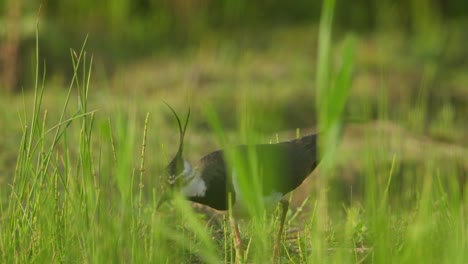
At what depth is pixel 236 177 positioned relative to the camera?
8.80 ft

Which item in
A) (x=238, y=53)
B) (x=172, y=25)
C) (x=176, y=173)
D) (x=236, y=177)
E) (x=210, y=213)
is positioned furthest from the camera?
(x=172, y=25)

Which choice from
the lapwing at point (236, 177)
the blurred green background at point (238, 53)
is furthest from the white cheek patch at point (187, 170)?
the blurred green background at point (238, 53)

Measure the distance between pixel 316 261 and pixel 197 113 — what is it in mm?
3606

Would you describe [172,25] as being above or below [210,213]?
above

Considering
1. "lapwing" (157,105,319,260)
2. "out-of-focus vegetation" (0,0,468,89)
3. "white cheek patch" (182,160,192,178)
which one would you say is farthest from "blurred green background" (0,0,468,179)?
"white cheek patch" (182,160,192,178)

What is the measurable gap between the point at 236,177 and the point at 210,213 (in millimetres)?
894

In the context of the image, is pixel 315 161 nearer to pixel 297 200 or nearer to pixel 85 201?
pixel 85 201

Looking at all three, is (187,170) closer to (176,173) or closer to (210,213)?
(176,173)

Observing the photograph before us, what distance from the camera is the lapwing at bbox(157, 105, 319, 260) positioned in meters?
2.57

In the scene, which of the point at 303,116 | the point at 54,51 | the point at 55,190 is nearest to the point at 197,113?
the point at 303,116

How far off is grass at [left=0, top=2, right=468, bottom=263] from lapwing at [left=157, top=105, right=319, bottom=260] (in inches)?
2.3

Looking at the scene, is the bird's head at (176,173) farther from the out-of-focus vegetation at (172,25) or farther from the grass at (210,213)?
the out-of-focus vegetation at (172,25)

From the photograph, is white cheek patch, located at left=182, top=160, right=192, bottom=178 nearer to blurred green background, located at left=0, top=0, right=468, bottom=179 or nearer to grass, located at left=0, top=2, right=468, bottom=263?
grass, located at left=0, top=2, right=468, bottom=263

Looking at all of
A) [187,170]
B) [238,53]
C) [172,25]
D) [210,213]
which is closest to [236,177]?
[187,170]
